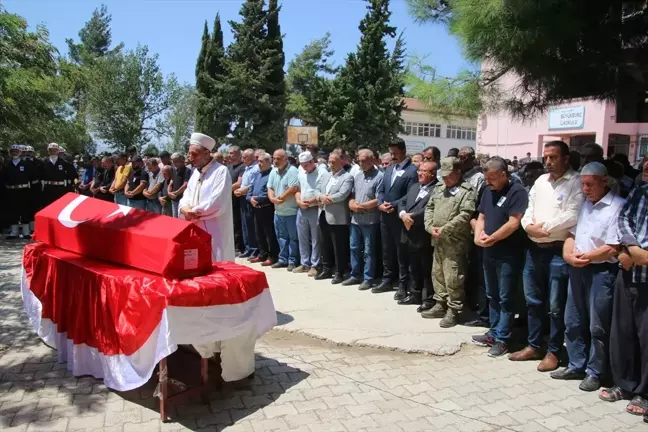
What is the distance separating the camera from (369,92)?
115ft

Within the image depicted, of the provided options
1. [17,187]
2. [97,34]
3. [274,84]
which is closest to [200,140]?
→ [17,187]

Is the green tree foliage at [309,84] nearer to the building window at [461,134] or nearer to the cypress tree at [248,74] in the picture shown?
the cypress tree at [248,74]

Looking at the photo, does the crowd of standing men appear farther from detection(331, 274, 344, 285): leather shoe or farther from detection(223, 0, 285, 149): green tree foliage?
detection(223, 0, 285, 149): green tree foliage

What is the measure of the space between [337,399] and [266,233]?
5284mm

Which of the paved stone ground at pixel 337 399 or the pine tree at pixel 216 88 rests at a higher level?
the pine tree at pixel 216 88

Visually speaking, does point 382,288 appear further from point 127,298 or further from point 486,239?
point 127,298

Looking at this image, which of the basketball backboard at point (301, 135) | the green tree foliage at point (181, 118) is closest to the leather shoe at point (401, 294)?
the basketball backboard at point (301, 135)

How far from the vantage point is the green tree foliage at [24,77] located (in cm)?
710

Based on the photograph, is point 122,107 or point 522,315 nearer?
point 522,315

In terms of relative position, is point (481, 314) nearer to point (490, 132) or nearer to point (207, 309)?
point (207, 309)

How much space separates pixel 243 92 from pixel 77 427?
3261 centimetres

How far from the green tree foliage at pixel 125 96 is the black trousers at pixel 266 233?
2905 cm

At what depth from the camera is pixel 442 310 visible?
6254 mm

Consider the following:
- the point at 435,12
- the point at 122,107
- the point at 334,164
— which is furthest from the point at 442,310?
the point at 122,107
